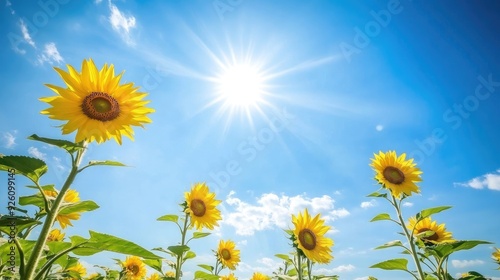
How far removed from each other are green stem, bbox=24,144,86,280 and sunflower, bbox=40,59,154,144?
22.0 inches

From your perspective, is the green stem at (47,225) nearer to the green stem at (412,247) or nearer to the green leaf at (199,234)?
the green leaf at (199,234)

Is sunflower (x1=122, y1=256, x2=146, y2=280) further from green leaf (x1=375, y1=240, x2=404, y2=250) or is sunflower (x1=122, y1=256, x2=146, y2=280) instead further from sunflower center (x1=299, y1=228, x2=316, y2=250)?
green leaf (x1=375, y1=240, x2=404, y2=250)

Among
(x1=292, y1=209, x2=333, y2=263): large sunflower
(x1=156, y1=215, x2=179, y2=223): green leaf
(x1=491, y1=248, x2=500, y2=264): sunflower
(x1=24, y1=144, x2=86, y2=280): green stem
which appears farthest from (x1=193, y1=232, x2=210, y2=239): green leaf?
(x1=491, y1=248, x2=500, y2=264): sunflower

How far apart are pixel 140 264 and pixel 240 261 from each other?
3.20 m

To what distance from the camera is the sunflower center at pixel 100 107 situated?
2908mm

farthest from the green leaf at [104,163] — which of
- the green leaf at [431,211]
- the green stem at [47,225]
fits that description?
the green leaf at [431,211]

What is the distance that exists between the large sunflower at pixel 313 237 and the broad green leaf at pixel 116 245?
373 cm

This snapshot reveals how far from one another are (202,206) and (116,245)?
5.37 meters

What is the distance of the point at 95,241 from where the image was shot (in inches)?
74.3

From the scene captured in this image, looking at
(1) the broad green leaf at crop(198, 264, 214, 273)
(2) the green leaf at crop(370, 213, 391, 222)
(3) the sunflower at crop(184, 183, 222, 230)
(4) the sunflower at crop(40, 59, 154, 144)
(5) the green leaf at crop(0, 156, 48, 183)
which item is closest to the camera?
(5) the green leaf at crop(0, 156, 48, 183)

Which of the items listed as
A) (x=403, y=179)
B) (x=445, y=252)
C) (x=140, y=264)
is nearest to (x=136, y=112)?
(x=445, y=252)

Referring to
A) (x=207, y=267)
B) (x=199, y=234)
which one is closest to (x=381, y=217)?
(x=199, y=234)

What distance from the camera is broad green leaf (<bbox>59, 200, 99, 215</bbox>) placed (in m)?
2.19

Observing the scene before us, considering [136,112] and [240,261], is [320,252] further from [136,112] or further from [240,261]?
[240,261]
